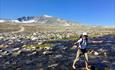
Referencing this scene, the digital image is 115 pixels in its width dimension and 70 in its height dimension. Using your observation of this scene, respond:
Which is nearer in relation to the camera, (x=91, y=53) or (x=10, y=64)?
(x=10, y=64)

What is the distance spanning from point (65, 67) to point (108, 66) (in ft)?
13.9

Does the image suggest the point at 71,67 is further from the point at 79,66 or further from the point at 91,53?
the point at 91,53

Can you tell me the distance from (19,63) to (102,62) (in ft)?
29.8

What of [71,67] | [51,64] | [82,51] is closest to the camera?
[82,51]

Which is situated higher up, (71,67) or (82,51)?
(82,51)

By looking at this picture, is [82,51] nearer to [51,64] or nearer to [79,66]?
[79,66]

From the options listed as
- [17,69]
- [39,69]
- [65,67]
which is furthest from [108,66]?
[17,69]

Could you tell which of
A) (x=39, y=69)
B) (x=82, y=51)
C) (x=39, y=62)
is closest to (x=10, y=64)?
(x=39, y=62)

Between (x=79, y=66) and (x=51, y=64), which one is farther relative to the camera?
(x=51, y=64)

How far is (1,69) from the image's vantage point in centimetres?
2736

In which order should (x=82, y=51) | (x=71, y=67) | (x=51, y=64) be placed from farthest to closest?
(x=51, y=64) < (x=71, y=67) < (x=82, y=51)

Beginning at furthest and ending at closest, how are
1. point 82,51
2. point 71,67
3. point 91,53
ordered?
point 91,53 < point 71,67 < point 82,51

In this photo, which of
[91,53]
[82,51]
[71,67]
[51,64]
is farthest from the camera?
[91,53]

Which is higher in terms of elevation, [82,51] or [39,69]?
[82,51]
